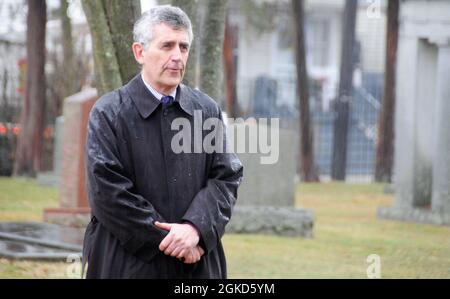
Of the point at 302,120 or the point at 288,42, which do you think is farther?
the point at 288,42

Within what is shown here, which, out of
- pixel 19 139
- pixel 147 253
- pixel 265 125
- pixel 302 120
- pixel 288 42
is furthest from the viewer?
pixel 288 42

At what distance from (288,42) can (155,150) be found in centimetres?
4135

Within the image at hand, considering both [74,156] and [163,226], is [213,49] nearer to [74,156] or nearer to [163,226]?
[74,156]

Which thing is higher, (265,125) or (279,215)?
(265,125)

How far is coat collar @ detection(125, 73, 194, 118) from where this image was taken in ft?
17.7

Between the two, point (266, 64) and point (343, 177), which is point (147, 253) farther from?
point (266, 64)

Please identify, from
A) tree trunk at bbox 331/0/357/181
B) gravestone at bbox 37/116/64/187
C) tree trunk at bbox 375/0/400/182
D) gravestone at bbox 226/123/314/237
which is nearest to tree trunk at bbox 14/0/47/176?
gravestone at bbox 37/116/64/187

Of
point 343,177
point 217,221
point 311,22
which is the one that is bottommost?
point 343,177

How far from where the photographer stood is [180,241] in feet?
17.0

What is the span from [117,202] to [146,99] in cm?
59

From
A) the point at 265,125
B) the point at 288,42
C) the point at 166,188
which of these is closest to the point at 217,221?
the point at 166,188

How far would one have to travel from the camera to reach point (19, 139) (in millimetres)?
21609

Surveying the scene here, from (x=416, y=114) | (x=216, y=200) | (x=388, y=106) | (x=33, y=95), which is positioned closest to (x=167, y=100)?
(x=216, y=200)

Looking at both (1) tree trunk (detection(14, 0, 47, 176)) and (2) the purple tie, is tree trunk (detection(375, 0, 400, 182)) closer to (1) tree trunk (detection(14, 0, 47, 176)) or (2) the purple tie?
(1) tree trunk (detection(14, 0, 47, 176))
